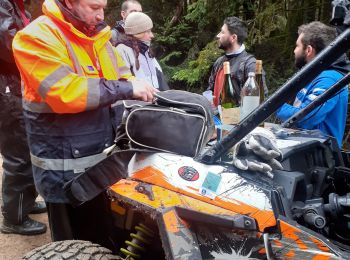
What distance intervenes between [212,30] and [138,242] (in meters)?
6.60

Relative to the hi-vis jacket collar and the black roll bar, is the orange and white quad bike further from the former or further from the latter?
the hi-vis jacket collar

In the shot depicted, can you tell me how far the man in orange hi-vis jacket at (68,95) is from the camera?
1915mm

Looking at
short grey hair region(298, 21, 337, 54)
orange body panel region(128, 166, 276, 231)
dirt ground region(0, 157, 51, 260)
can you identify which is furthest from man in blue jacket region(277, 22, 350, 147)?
dirt ground region(0, 157, 51, 260)

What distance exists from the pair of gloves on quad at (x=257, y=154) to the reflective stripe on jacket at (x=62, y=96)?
617 millimetres

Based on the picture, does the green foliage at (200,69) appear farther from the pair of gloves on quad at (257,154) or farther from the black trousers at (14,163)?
the pair of gloves on quad at (257,154)

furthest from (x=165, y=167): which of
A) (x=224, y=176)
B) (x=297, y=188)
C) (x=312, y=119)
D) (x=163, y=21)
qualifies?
(x=163, y=21)

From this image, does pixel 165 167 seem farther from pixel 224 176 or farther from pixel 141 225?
pixel 141 225

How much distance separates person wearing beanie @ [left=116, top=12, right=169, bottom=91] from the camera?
4211mm

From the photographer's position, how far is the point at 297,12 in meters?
6.45

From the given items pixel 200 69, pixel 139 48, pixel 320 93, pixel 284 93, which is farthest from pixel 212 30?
pixel 284 93

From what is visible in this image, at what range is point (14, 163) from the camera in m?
3.49

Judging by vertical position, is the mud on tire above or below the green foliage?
above

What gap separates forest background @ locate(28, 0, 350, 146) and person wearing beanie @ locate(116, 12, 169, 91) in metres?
2.20

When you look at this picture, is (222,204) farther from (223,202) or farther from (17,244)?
(17,244)
